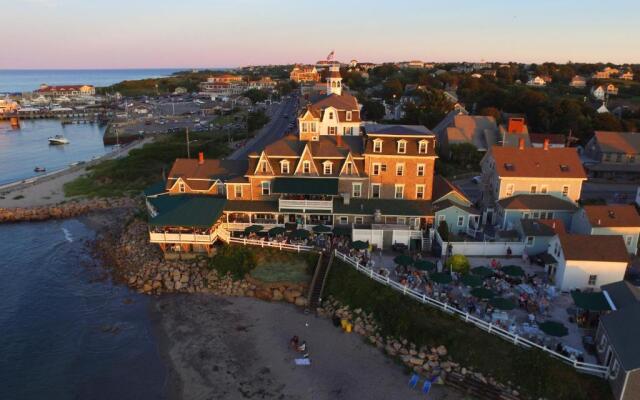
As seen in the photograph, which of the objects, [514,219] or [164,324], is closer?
[164,324]

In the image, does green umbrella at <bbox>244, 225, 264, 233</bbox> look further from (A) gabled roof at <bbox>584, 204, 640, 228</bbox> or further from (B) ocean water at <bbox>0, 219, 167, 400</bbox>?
(A) gabled roof at <bbox>584, 204, 640, 228</bbox>

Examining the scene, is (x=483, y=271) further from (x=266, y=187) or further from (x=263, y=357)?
(x=266, y=187)

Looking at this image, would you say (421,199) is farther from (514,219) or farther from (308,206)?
(308,206)

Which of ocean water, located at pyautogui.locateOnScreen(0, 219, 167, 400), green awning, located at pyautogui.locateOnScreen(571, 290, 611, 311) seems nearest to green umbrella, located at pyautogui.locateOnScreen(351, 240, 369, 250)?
green awning, located at pyautogui.locateOnScreen(571, 290, 611, 311)

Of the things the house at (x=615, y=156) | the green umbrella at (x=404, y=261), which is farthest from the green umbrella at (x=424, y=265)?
the house at (x=615, y=156)

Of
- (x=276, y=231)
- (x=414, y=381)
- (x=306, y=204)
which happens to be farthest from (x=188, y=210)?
(x=414, y=381)

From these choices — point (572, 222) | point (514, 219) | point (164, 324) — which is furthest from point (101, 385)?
point (572, 222)
